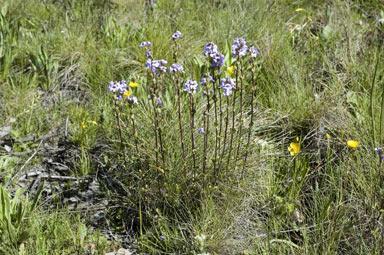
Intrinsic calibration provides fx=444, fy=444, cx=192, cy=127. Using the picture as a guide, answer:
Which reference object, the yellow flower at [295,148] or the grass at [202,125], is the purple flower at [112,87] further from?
the yellow flower at [295,148]

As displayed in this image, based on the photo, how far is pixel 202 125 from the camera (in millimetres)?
2621

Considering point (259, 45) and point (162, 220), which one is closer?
point (162, 220)

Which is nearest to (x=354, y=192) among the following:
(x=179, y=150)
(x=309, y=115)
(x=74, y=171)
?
(x=309, y=115)

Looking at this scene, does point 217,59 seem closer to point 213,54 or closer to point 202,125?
point 213,54

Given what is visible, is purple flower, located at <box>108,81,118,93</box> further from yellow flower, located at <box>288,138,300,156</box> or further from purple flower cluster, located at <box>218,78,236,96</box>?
yellow flower, located at <box>288,138,300,156</box>

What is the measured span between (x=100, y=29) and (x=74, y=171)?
5.43 feet

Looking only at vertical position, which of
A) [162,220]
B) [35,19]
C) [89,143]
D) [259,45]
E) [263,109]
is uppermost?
[35,19]

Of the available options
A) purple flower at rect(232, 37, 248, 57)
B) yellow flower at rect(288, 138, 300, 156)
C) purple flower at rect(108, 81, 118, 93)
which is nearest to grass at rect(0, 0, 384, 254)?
yellow flower at rect(288, 138, 300, 156)

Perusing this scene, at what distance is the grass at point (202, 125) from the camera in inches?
82.7

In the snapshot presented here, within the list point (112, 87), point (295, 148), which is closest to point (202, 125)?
point (295, 148)

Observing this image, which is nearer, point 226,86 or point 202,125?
point 226,86

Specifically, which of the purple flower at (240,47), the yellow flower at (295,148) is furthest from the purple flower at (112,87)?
the yellow flower at (295,148)

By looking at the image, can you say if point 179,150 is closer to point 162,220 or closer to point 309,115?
point 162,220

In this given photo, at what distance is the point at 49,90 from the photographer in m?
3.44
